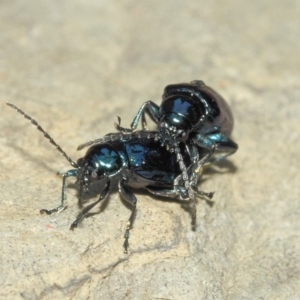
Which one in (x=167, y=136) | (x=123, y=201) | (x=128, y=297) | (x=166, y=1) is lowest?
(x=128, y=297)

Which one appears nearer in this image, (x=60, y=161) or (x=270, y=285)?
(x=270, y=285)

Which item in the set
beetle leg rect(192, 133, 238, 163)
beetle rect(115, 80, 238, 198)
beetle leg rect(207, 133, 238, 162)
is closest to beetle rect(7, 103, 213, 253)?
beetle rect(115, 80, 238, 198)

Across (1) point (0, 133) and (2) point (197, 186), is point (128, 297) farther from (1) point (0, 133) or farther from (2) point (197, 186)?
(1) point (0, 133)

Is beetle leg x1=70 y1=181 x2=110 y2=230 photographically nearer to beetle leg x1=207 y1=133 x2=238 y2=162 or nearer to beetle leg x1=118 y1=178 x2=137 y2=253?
beetle leg x1=118 y1=178 x2=137 y2=253

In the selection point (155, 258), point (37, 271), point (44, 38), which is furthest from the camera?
point (44, 38)

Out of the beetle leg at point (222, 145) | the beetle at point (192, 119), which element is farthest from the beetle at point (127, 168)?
the beetle leg at point (222, 145)

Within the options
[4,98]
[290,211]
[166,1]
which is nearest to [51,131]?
[4,98]

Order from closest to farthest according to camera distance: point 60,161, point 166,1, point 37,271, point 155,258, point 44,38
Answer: point 37,271 < point 155,258 < point 60,161 < point 44,38 < point 166,1

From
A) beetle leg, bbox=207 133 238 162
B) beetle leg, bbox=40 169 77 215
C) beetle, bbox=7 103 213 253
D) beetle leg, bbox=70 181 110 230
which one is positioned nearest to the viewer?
beetle leg, bbox=70 181 110 230

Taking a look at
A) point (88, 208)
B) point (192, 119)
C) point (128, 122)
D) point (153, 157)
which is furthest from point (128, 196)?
point (128, 122)
